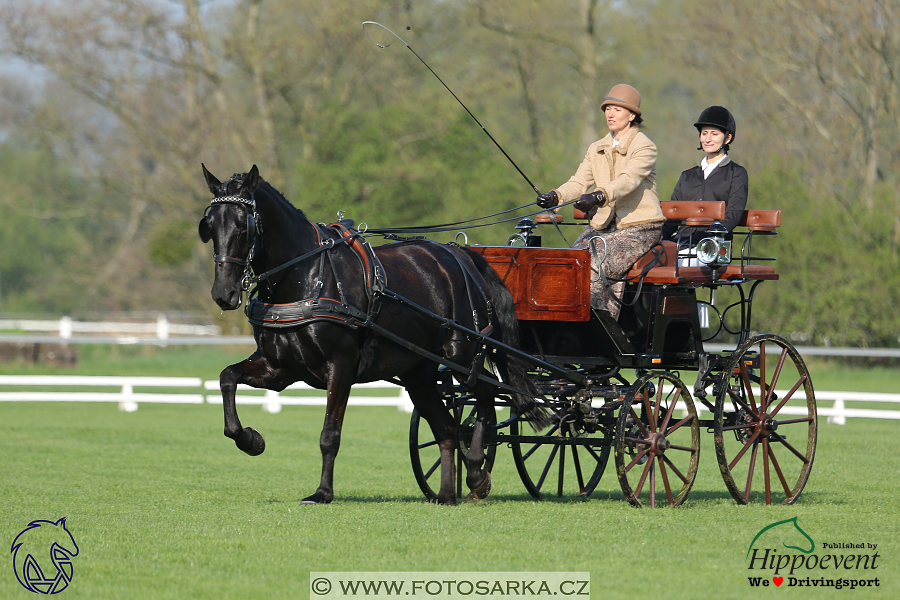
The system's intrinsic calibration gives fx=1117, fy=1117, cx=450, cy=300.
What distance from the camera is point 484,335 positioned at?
7910 millimetres

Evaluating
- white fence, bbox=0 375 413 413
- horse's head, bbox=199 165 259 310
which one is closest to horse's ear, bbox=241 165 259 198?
horse's head, bbox=199 165 259 310

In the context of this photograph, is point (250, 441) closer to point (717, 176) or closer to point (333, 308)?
point (333, 308)

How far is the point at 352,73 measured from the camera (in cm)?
2823

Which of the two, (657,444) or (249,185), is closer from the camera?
(249,185)

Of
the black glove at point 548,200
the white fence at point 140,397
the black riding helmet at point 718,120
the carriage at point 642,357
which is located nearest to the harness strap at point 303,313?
the carriage at point 642,357

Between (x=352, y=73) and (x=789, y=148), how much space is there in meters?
11.0

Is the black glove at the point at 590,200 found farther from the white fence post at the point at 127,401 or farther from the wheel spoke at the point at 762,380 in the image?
the white fence post at the point at 127,401

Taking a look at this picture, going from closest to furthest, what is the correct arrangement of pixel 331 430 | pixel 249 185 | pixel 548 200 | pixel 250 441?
pixel 249 185 < pixel 250 441 < pixel 331 430 < pixel 548 200

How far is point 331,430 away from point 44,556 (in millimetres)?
2098

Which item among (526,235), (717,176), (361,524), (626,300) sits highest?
(717,176)

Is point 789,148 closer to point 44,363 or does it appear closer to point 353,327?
point 44,363

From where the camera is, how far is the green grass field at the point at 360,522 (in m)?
5.38

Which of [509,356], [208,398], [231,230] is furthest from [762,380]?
[208,398]

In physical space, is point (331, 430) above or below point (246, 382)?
below
